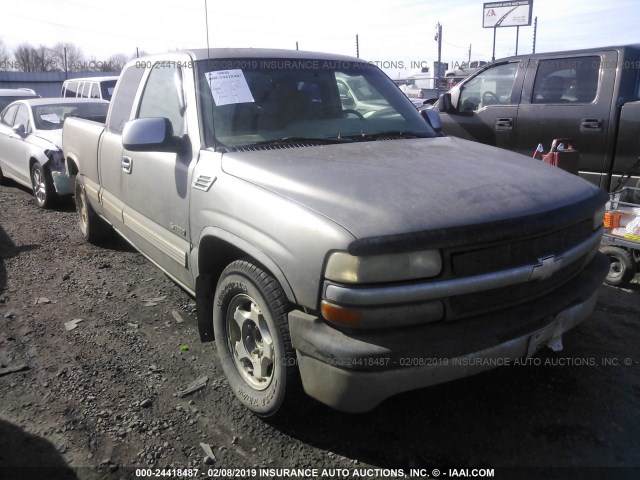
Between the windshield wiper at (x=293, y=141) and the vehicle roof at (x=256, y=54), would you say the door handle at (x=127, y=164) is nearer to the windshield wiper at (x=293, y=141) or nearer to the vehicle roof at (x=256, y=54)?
the vehicle roof at (x=256, y=54)

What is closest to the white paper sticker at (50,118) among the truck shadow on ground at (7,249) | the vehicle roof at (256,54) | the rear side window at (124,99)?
the truck shadow on ground at (7,249)

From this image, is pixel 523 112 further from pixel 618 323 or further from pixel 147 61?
pixel 147 61

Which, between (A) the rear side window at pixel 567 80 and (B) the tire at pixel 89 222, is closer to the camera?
(B) the tire at pixel 89 222

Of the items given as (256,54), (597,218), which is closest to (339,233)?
(597,218)

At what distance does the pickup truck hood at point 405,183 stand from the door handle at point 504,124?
3.53m

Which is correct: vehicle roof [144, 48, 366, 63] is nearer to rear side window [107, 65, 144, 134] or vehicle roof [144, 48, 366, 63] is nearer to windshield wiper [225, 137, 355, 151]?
rear side window [107, 65, 144, 134]

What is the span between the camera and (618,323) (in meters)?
3.89

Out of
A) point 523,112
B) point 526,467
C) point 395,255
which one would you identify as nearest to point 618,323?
point 526,467

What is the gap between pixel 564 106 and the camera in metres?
6.01

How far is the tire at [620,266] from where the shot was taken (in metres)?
4.47

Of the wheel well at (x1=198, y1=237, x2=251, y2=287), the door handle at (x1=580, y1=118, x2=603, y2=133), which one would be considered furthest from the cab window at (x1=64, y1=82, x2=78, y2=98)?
the wheel well at (x1=198, y1=237, x2=251, y2=287)

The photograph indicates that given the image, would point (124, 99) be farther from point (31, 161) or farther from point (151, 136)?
point (31, 161)

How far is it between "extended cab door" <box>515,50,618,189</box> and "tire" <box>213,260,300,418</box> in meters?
4.53

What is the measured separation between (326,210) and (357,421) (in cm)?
122
